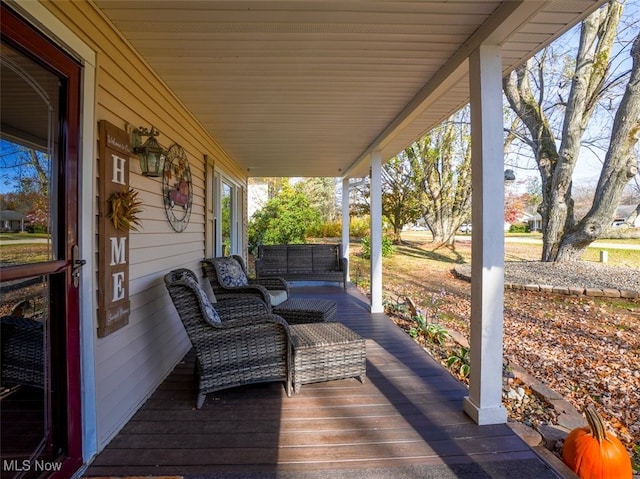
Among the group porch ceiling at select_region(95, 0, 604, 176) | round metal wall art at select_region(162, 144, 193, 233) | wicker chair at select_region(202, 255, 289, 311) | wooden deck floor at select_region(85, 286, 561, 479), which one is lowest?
wooden deck floor at select_region(85, 286, 561, 479)

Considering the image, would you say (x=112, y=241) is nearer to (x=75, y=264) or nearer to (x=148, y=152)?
(x=75, y=264)

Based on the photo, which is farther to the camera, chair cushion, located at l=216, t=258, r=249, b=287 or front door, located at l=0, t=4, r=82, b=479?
chair cushion, located at l=216, t=258, r=249, b=287

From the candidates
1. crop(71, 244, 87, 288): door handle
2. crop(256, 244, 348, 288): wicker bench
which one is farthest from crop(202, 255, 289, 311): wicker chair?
crop(256, 244, 348, 288): wicker bench

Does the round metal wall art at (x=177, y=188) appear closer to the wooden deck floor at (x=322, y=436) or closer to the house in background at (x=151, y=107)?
the house in background at (x=151, y=107)

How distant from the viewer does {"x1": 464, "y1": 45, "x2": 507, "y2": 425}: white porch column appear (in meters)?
2.17

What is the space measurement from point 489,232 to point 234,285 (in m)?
2.77

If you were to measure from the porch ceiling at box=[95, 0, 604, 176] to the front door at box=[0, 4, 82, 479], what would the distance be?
700mm

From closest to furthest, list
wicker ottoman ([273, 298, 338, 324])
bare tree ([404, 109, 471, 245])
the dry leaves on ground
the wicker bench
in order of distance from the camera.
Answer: the dry leaves on ground
wicker ottoman ([273, 298, 338, 324])
the wicker bench
bare tree ([404, 109, 471, 245])

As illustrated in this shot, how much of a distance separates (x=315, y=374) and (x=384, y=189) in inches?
498

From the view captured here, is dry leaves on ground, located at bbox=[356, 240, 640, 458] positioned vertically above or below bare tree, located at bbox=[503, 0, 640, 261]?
below

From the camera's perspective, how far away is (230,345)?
242 centimetres

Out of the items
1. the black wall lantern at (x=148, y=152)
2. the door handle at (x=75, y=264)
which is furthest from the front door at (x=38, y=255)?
the black wall lantern at (x=148, y=152)

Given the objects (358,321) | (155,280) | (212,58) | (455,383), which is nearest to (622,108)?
(358,321)

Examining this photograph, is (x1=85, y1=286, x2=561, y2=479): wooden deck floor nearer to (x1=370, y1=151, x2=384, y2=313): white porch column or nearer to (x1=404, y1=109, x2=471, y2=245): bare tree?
(x1=370, y1=151, x2=384, y2=313): white porch column
